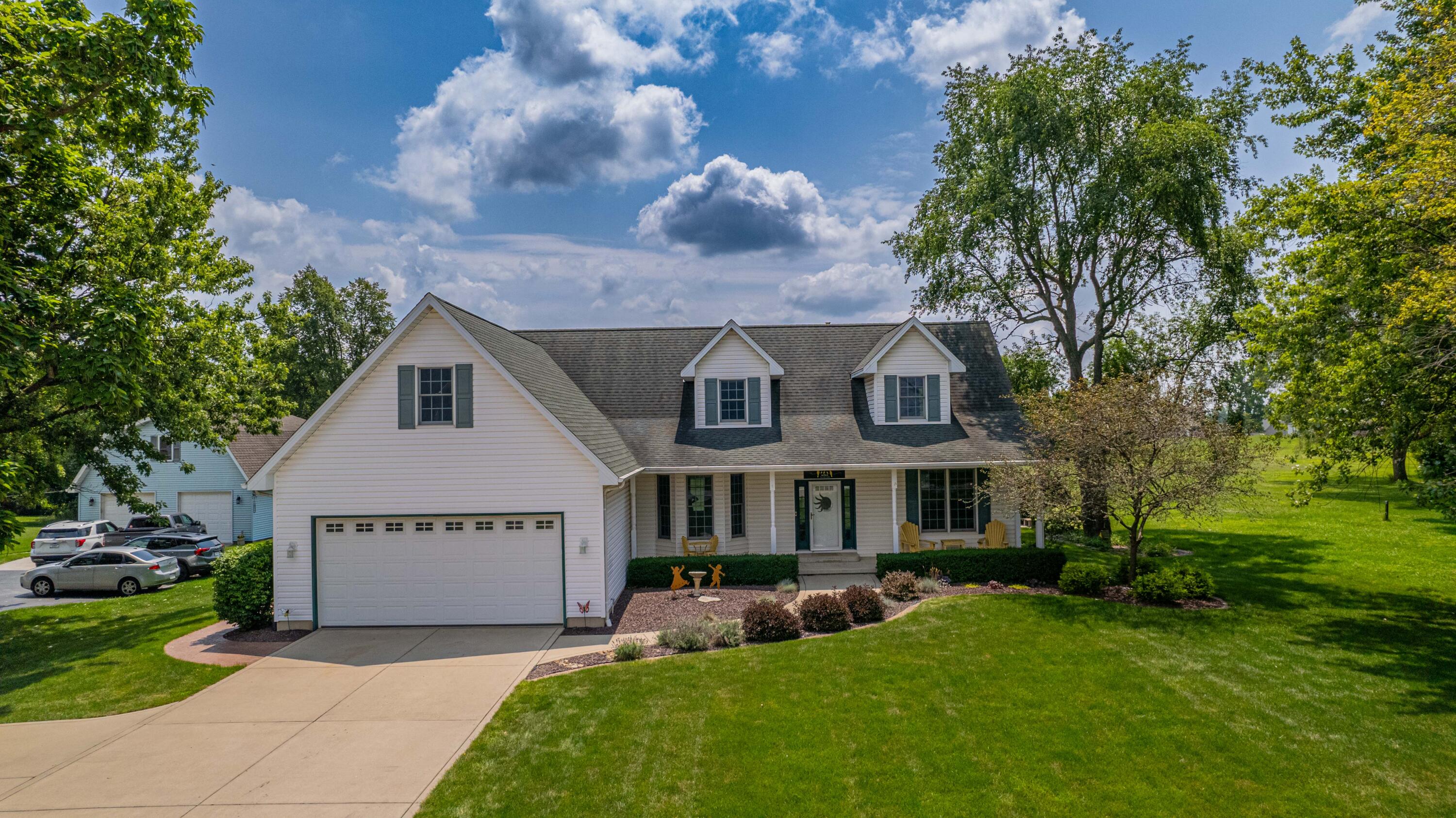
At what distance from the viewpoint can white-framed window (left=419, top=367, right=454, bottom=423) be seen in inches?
583

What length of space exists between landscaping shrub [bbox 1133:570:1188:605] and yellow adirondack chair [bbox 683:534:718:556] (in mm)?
10457

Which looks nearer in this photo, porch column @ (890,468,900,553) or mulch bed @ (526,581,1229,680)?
mulch bed @ (526,581,1229,680)

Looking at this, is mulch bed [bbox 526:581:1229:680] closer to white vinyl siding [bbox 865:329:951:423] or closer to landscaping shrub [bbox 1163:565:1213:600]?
landscaping shrub [bbox 1163:565:1213:600]

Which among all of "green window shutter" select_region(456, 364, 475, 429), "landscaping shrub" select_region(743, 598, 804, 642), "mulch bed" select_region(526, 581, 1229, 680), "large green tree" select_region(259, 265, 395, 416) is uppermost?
"large green tree" select_region(259, 265, 395, 416)

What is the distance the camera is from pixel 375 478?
1470cm

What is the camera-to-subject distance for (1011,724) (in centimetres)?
947

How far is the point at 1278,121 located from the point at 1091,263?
778 cm

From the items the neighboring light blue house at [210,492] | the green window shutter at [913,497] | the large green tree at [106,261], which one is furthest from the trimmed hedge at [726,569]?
the neighboring light blue house at [210,492]

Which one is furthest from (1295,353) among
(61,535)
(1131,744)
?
(61,535)

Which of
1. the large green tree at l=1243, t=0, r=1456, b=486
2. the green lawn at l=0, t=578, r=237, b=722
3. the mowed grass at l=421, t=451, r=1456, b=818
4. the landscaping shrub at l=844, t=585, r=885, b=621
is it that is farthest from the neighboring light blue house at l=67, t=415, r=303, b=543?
the large green tree at l=1243, t=0, r=1456, b=486

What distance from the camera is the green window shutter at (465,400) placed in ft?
48.3

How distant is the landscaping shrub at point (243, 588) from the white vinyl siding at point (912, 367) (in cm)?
1660

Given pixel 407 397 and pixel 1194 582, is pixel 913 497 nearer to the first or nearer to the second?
pixel 1194 582

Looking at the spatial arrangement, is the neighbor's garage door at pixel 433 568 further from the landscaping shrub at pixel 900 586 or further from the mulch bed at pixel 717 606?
the landscaping shrub at pixel 900 586
